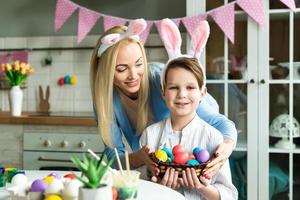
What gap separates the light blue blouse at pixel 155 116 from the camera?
1694mm

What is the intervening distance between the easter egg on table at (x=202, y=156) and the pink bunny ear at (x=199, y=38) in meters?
0.37

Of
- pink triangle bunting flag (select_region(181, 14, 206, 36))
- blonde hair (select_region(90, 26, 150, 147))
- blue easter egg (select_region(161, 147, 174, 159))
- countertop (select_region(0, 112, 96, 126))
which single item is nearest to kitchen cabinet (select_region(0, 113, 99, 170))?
countertop (select_region(0, 112, 96, 126))

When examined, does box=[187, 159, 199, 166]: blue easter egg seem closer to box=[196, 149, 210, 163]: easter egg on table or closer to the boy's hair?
box=[196, 149, 210, 163]: easter egg on table

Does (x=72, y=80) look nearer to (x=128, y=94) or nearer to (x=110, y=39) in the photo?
(x=128, y=94)

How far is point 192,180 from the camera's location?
134 cm

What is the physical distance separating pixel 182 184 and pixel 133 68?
49 cm

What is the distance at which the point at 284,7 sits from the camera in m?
2.62

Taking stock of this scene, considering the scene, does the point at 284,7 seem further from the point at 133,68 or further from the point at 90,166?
the point at 90,166

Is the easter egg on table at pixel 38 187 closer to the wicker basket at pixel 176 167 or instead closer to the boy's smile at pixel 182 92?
the wicker basket at pixel 176 167

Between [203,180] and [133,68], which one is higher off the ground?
[133,68]

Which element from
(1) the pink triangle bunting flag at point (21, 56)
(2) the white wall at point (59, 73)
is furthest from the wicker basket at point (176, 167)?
(1) the pink triangle bunting flag at point (21, 56)

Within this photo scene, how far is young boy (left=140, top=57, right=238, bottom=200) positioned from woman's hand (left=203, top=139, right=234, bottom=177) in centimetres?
3

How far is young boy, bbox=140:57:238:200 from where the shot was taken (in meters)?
1.47

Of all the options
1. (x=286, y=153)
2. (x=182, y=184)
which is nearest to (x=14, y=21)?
(x=286, y=153)
